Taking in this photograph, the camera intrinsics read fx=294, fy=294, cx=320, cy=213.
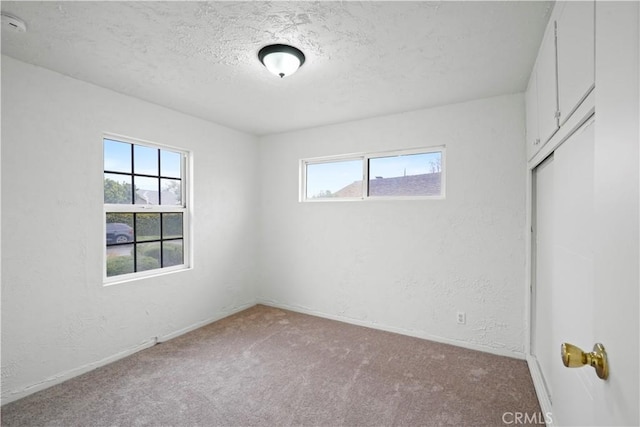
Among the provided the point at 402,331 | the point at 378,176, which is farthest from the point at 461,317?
the point at 378,176

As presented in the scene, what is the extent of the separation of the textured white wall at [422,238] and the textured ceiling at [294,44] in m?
0.44

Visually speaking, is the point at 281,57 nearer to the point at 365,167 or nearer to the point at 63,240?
the point at 365,167

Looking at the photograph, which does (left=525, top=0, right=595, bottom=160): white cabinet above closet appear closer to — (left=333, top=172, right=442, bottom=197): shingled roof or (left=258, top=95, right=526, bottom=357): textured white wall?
(left=258, top=95, right=526, bottom=357): textured white wall

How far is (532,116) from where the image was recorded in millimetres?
2271

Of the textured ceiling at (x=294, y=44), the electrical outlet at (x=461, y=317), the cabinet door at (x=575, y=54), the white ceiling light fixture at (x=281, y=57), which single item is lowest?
the electrical outlet at (x=461, y=317)

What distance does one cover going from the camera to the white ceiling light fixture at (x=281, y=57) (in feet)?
6.30

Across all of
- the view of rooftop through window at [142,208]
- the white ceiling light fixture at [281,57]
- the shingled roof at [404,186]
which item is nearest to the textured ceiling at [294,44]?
the white ceiling light fixture at [281,57]

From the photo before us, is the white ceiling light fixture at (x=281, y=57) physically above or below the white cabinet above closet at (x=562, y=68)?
above

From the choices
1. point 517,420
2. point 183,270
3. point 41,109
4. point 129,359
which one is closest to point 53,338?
point 129,359

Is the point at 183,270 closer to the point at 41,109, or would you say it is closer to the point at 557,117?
the point at 41,109

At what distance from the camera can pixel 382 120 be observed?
11.0 feet

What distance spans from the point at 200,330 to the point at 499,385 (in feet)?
9.66

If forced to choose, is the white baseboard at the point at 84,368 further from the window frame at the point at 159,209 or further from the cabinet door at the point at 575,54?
the cabinet door at the point at 575,54

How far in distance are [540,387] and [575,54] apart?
85.0 inches
